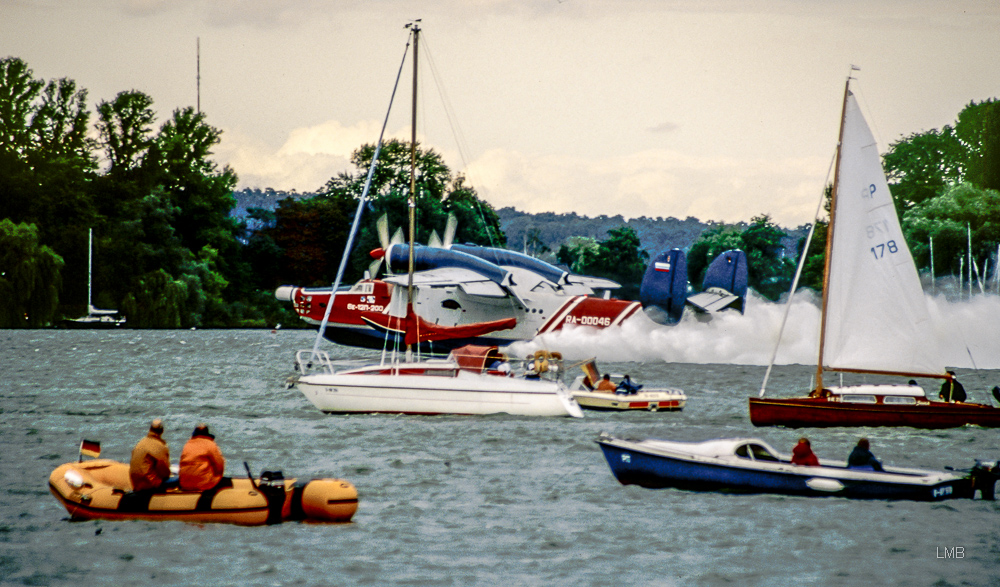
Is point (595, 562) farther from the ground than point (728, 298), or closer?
closer

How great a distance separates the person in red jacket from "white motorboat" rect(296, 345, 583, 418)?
1214cm

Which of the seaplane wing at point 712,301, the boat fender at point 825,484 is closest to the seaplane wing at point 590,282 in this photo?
the seaplane wing at point 712,301

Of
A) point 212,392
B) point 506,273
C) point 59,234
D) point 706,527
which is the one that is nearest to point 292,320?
point 59,234

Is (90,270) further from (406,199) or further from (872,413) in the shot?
(872,413)

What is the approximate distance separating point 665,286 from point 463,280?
10.1 meters

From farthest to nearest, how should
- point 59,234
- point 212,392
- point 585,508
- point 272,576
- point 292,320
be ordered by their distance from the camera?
point 292,320
point 59,234
point 212,392
point 585,508
point 272,576

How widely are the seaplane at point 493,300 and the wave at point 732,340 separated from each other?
1.81 ft

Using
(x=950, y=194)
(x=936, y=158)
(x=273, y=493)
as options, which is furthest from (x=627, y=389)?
(x=936, y=158)

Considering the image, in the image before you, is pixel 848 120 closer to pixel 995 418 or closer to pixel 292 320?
pixel 995 418

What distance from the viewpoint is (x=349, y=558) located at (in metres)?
15.9

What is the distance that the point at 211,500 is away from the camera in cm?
1698

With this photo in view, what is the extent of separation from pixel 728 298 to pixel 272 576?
42.6m

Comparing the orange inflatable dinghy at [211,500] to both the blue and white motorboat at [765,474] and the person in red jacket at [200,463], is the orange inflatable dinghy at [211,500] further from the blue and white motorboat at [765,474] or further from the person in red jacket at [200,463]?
the blue and white motorboat at [765,474]

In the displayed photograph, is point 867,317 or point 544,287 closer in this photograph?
point 867,317
